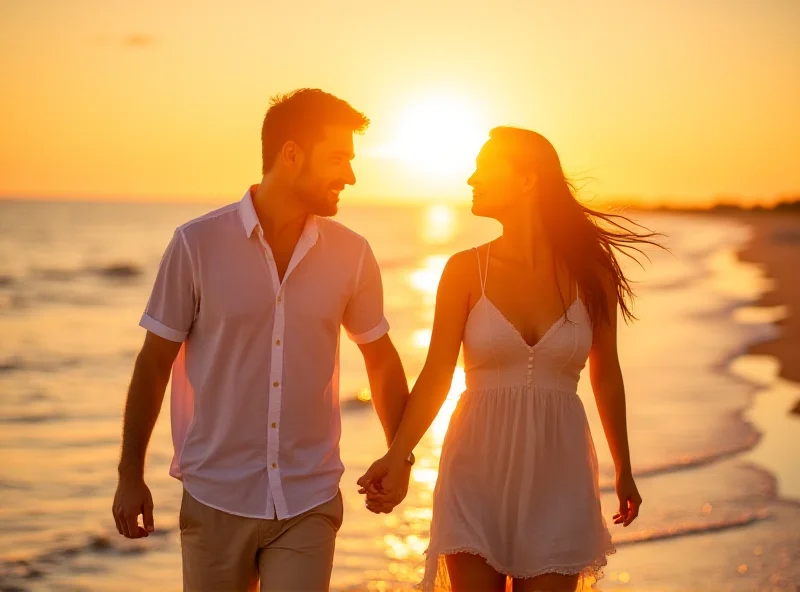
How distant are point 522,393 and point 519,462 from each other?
28 cm

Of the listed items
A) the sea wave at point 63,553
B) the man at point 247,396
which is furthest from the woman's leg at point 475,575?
the sea wave at point 63,553

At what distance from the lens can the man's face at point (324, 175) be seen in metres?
4.78

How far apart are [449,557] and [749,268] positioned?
3803cm

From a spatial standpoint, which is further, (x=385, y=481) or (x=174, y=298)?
(x=385, y=481)

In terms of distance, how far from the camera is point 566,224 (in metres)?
5.00

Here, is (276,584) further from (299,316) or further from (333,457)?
(299,316)

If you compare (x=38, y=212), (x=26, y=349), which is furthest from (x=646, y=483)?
(x=38, y=212)

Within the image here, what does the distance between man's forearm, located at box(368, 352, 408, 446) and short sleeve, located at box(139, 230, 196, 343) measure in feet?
2.92

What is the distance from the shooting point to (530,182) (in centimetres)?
496

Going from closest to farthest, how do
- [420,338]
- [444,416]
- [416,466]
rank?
[416,466] < [444,416] < [420,338]

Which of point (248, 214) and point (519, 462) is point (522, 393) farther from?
point (248, 214)

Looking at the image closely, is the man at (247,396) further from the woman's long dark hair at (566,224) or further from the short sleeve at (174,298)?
the woman's long dark hair at (566,224)

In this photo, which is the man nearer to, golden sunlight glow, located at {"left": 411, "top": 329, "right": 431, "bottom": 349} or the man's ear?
the man's ear

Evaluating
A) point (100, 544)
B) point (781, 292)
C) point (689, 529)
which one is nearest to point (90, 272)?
point (781, 292)
